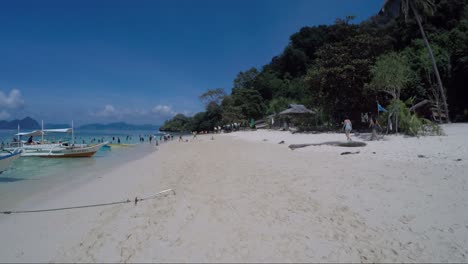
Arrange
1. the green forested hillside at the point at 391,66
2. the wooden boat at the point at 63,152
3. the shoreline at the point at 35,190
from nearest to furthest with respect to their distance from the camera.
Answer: the shoreline at the point at 35,190, the wooden boat at the point at 63,152, the green forested hillside at the point at 391,66

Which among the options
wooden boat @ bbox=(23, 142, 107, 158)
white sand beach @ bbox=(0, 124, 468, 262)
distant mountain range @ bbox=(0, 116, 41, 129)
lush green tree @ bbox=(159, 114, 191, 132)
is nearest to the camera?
white sand beach @ bbox=(0, 124, 468, 262)

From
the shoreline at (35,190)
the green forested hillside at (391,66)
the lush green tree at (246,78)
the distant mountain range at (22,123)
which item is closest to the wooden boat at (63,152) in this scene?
the shoreline at (35,190)

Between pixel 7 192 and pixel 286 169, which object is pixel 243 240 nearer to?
pixel 286 169

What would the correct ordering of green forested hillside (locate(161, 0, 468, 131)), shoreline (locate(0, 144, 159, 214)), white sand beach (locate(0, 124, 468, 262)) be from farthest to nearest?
green forested hillside (locate(161, 0, 468, 131)) < shoreline (locate(0, 144, 159, 214)) < white sand beach (locate(0, 124, 468, 262))

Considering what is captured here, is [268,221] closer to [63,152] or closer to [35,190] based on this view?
[35,190]

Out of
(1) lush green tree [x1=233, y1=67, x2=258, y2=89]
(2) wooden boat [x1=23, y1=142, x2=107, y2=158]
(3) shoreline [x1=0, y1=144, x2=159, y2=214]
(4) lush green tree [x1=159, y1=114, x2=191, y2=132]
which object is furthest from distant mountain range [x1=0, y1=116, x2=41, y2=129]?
(3) shoreline [x1=0, y1=144, x2=159, y2=214]

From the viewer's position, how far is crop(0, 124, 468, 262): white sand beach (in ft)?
10.2

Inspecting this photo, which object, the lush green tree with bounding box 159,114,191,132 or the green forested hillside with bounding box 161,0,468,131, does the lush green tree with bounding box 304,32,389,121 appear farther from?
the lush green tree with bounding box 159,114,191,132

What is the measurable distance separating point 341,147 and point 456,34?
24992 millimetres

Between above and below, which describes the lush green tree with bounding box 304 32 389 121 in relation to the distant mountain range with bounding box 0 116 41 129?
below

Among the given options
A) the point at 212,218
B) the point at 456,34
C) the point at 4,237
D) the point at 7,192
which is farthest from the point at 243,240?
the point at 456,34

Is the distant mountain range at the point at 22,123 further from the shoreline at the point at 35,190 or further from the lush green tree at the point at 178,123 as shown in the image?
the shoreline at the point at 35,190

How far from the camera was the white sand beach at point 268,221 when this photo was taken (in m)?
3.11

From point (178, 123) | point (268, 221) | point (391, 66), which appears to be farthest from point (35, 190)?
point (178, 123)
